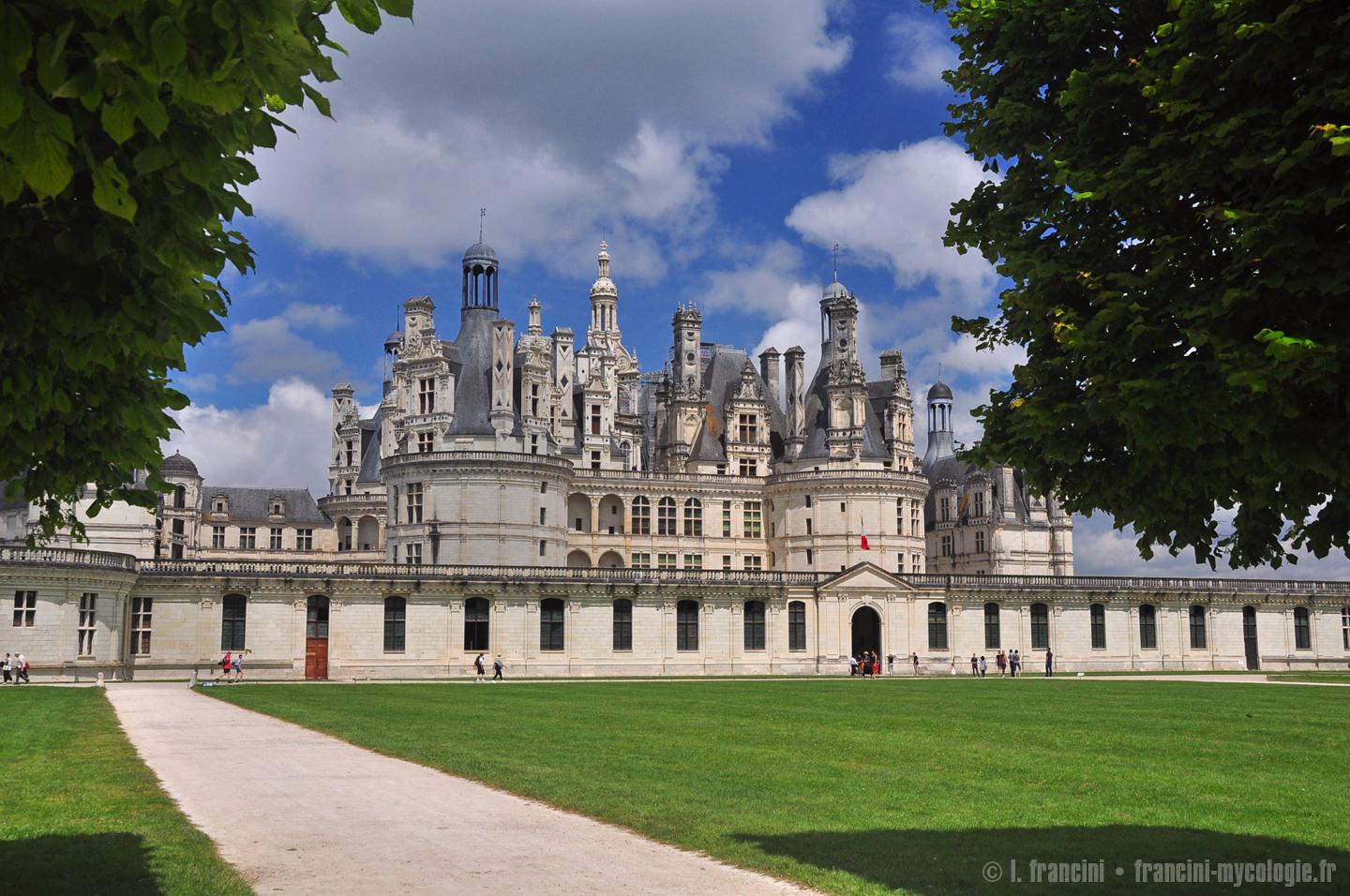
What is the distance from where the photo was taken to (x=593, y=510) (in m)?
74.9

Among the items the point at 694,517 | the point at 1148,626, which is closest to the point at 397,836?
the point at 1148,626

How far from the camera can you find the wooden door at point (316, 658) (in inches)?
2077

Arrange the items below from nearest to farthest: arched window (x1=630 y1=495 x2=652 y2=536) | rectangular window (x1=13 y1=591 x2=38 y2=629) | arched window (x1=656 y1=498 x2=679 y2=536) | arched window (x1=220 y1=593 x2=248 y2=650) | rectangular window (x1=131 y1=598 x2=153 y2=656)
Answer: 1. rectangular window (x1=13 y1=591 x2=38 y2=629)
2. rectangular window (x1=131 y1=598 x2=153 y2=656)
3. arched window (x1=220 y1=593 x2=248 y2=650)
4. arched window (x1=630 y1=495 x2=652 y2=536)
5. arched window (x1=656 y1=498 x2=679 y2=536)

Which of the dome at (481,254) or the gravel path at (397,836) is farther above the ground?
the dome at (481,254)

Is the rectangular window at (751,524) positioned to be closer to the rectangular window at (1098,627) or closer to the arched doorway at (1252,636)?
the rectangular window at (1098,627)

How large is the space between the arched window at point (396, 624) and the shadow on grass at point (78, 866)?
42.9 metres

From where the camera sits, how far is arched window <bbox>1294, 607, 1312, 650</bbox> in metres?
69.7

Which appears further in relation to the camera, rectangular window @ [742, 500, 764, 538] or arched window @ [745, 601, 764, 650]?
rectangular window @ [742, 500, 764, 538]

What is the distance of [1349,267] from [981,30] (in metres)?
4.72

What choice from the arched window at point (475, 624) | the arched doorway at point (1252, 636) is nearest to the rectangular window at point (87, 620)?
the arched window at point (475, 624)

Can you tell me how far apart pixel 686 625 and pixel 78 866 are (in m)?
49.3

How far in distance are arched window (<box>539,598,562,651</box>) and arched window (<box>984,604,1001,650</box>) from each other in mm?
24007

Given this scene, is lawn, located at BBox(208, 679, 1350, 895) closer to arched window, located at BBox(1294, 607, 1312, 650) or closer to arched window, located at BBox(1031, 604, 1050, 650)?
arched window, located at BBox(1031, 604, 1050, 650)

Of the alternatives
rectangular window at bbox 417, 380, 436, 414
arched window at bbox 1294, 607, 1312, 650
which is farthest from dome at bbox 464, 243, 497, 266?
arched window at bbox 1294, 607, 1312, 650
